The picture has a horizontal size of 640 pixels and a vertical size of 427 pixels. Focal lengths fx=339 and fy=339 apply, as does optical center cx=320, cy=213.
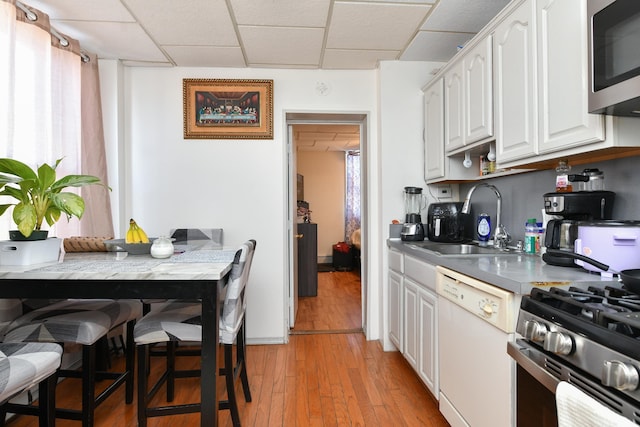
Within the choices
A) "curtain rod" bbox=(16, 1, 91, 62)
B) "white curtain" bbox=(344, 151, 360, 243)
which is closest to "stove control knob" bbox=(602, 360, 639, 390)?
"curtain rod" bbox=(16, 1, 91, 62)

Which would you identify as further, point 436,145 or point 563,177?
point 436,145

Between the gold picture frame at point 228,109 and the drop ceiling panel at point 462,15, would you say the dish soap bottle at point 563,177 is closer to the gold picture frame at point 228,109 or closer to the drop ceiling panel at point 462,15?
the drop ceiling panel at point 462,15

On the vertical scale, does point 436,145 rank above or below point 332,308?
above

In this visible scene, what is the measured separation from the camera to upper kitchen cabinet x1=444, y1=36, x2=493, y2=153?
191cm

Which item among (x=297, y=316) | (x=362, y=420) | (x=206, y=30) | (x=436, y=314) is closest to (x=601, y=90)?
(x=436, y=314)

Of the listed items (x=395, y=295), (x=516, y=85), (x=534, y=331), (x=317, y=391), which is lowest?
(x=317, y=391)

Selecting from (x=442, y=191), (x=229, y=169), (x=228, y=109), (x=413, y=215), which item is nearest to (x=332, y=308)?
(x=413, y=215)

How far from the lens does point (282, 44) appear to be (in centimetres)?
252

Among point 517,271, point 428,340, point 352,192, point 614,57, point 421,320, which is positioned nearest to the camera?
point 614,57

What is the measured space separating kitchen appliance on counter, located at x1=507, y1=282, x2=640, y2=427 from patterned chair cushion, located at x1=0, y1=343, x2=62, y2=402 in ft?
4.84

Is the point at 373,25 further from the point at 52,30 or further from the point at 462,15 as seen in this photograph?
the point at 52,30

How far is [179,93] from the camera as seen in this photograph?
9.61ft

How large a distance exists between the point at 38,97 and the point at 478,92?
8.75 ft

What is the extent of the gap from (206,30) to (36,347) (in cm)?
207
